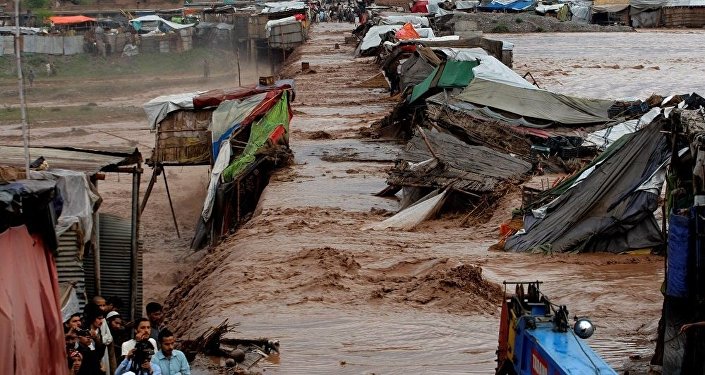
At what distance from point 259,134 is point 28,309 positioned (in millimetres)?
14906

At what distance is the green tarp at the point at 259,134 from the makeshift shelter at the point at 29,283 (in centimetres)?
1188

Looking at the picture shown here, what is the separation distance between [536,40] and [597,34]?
15.3 ft

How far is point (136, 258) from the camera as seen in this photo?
48.6 feet

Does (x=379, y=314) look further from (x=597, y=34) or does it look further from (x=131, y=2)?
(x=131, y=2)

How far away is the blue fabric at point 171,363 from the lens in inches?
368

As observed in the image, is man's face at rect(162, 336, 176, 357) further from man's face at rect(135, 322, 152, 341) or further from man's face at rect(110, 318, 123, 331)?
man's face at rect(110, 318, 123, 331)

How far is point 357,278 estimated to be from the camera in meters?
15.5

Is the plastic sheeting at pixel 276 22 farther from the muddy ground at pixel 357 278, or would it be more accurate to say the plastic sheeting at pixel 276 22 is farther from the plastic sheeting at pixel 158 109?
the plastic sheeting at pixel 158 109

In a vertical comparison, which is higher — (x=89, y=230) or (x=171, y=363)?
(x=89, y=230)

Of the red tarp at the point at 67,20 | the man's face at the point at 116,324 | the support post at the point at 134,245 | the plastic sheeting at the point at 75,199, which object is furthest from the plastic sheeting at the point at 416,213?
the red tarp at the point at 67,20

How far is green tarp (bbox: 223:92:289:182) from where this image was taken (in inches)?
843

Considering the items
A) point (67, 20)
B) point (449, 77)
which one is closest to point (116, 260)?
point (449, 77)

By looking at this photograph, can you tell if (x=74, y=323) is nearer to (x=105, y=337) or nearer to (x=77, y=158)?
(x=105, y=337)


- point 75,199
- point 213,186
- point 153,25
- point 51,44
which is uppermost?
point 75,199
